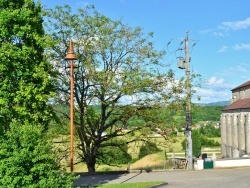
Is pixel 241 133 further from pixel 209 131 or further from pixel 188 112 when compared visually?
pixel 209 131

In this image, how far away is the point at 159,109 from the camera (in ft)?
87.9

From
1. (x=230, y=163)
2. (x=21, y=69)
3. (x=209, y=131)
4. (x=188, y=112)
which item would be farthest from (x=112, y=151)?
(x=209, y=131)

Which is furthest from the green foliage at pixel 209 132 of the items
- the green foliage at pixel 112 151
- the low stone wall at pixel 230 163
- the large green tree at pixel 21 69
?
the large green tree at pixel 21 69

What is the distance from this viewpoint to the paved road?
69.1 feet

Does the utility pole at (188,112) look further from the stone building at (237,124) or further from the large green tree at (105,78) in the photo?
the stone building at (237,124)

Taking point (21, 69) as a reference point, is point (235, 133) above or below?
below

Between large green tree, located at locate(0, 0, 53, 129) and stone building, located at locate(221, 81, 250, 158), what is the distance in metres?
38.5

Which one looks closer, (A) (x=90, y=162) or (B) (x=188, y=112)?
(B) (x=188, y=112)

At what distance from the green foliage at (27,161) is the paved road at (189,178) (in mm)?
6435

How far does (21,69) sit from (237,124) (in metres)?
48.5

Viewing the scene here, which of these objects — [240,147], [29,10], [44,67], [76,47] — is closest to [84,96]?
[76,47]

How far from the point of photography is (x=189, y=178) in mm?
23312

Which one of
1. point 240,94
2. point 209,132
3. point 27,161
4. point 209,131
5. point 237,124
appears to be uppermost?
point 240,94

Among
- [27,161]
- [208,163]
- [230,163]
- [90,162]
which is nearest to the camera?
[27,161]
